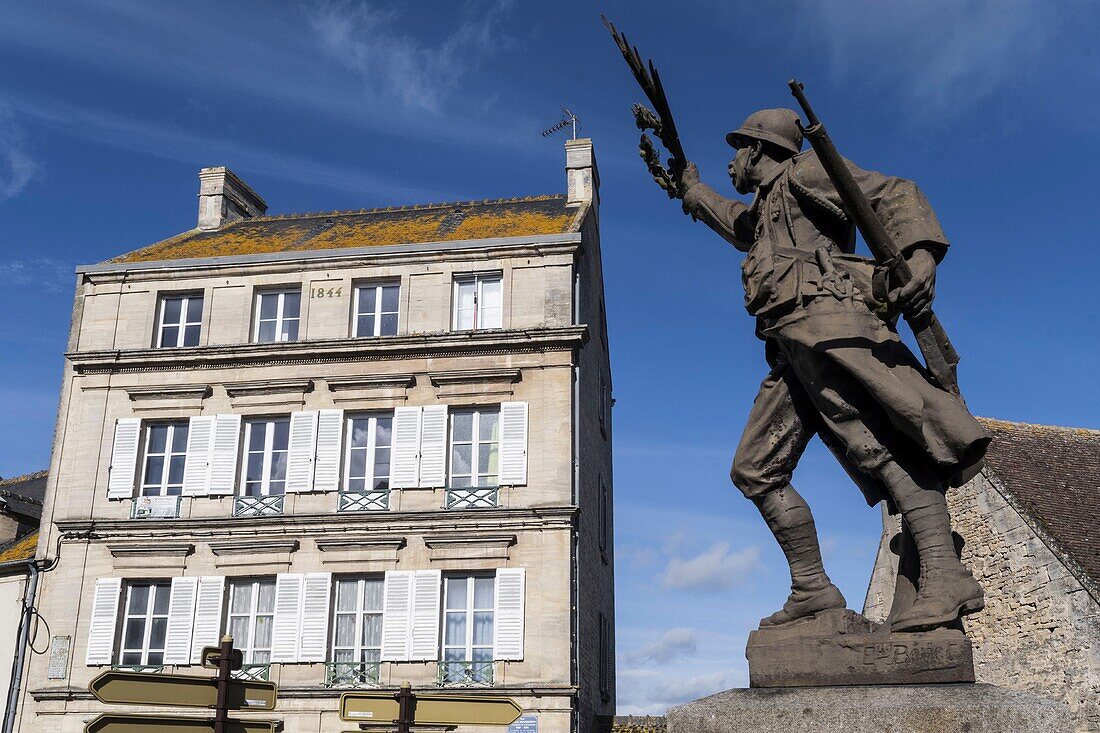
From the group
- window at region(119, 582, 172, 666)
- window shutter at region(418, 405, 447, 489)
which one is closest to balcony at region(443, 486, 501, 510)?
window shutter at region(418, 405, 447, 489)

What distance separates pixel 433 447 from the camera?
26016 millimetres

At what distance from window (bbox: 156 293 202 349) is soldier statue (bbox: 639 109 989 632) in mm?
24849

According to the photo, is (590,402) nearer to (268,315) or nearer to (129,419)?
(268,315)

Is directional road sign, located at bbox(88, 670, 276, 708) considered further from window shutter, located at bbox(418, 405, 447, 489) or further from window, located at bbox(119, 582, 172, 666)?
A: window, located at bbox(119, 582, 172, 666)

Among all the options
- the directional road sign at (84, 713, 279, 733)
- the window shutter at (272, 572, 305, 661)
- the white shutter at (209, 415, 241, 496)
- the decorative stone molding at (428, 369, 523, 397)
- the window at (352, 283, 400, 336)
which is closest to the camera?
the directional road sign at (84, 713, 279, 733)

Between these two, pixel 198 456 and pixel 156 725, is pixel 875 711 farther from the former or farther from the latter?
pixel 198 456

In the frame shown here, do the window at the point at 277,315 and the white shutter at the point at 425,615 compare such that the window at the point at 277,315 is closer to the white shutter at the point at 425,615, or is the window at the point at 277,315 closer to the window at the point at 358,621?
the window at the point at 358,621

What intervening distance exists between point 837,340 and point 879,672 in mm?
1469

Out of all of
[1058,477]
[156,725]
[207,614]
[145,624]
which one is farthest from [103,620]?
[1058,477]

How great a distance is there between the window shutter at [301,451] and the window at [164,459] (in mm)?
2774

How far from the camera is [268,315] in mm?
28656

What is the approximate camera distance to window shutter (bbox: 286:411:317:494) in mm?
26234

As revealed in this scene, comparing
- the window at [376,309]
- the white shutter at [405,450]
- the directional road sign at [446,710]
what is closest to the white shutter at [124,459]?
the window at [376,309]

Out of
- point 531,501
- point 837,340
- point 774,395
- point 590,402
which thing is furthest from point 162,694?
point 590,402
